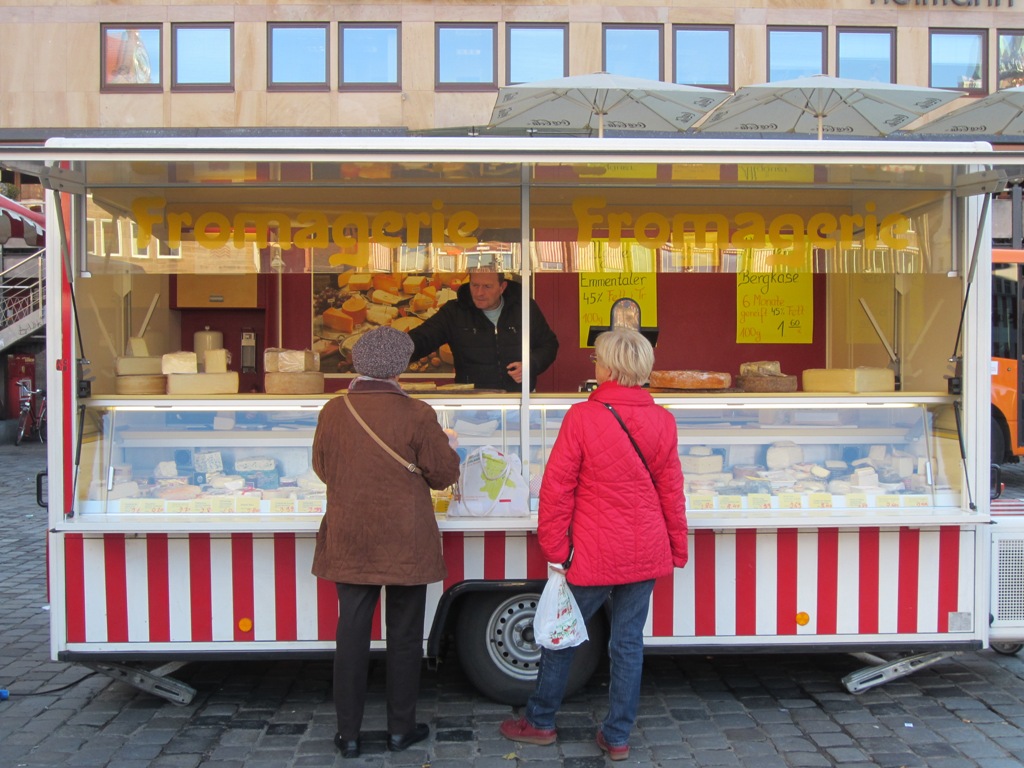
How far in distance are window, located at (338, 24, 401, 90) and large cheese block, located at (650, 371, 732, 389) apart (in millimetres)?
11915

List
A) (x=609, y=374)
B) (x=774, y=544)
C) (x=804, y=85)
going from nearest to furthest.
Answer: (x=609, y=374), (x=774, y=544), (x=804, y=85)

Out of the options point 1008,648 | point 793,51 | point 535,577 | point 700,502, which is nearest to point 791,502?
point 700,502

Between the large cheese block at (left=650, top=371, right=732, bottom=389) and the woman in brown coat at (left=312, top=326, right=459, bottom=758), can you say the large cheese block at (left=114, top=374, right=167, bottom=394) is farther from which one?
the large cheese block at (left=650, top=371, right=732, bottom=389)

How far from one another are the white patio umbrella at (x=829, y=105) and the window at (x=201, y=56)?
9721 mm

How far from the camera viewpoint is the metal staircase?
16.0 metres

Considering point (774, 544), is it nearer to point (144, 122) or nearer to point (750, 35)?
point (750, 35)

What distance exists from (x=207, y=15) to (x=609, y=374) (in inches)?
557

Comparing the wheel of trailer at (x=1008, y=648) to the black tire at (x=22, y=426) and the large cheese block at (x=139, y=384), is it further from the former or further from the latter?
the black tire at (x=22, y=426)

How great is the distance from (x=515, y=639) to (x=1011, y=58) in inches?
637

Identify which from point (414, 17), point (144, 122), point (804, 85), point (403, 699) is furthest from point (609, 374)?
point (144, 122)

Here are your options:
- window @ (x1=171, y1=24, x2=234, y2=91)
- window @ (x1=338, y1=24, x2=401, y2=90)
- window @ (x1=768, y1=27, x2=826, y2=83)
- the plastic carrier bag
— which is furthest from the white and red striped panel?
window @ (x1=171, y1=24, x2=234, y2=91)

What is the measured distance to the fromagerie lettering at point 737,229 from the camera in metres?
4.68

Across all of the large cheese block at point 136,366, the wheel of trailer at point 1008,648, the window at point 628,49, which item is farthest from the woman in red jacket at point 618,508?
the window at point 628,49

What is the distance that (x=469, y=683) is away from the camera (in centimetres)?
445
